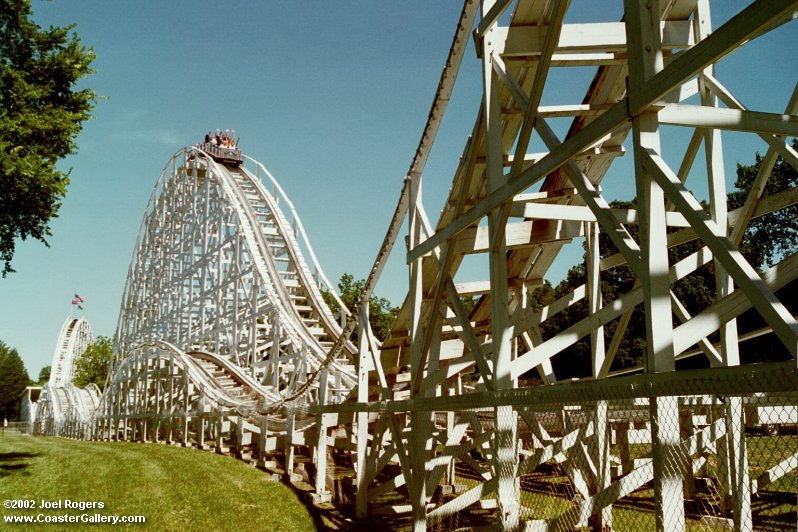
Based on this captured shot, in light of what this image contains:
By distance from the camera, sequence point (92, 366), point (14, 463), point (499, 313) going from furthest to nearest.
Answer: point (92, 366) → point (14, 463) → point (499, 313)

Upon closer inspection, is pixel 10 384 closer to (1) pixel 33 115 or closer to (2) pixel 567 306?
(1) pixel 33 115

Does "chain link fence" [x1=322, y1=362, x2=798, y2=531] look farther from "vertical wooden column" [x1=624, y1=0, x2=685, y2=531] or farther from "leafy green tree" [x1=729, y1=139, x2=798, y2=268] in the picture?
"leafy green tree" [x1=729, y1=139, x2=798, y2=268]

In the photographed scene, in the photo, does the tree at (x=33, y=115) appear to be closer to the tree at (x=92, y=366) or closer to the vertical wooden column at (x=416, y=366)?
the vertical wooden column at (x=416, y=366)

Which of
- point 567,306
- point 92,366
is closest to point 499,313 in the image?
point 567,306

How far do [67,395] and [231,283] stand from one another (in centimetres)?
2139

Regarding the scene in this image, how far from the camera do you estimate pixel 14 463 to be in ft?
39.4

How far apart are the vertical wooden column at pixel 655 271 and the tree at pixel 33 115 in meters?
8.03

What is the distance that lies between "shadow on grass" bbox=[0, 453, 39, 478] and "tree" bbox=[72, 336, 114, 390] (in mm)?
44038

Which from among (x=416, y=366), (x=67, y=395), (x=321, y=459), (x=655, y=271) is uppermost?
(x=655, y=271)

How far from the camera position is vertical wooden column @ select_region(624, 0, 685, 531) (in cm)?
334

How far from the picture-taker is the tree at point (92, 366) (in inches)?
2164

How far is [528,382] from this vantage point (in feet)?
47.9

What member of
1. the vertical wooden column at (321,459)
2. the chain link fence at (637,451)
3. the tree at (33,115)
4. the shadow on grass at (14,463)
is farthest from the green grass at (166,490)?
the tree at (33,115)

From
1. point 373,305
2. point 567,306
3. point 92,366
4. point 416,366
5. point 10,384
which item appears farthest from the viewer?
point 10,384
